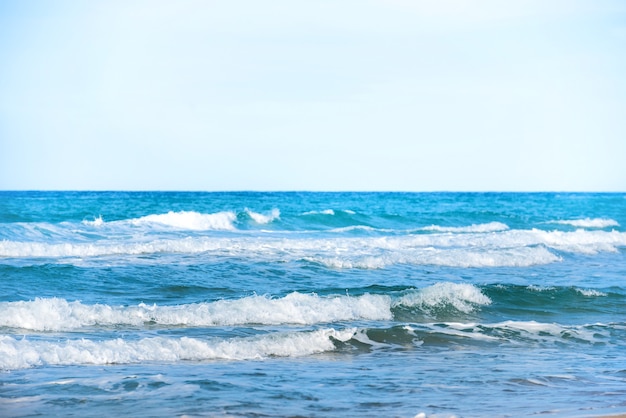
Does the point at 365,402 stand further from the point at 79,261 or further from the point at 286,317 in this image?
the point at 79,261

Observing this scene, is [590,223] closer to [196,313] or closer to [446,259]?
[446,259]

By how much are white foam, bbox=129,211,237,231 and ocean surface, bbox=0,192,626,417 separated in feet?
37.5

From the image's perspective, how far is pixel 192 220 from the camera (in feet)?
111

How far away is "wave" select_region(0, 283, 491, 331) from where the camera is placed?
10.4 metres

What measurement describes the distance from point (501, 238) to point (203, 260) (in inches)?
494

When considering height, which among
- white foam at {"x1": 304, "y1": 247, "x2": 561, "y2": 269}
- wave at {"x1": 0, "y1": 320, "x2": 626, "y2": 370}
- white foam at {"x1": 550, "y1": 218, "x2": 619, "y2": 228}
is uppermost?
white foam at {"x1": 550, "y1": 218, "x2": 619, "y2": 228}

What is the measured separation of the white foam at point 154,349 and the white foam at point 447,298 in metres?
3.22

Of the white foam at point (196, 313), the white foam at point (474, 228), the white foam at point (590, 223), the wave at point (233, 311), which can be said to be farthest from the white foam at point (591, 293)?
the white foam at point (590, 223)

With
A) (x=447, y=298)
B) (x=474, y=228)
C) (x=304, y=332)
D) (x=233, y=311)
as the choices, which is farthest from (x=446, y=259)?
(x=474, y=228)

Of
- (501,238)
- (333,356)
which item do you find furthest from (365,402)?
(501,238)

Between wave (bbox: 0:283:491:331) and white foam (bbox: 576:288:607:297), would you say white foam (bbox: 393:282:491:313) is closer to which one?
wave (bbox: 0:283:491:331)

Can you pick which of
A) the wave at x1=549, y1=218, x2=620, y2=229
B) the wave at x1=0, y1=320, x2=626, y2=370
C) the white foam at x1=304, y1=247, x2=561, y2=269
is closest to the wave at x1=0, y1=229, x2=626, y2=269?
the white foam at x1=304, y1=247, x2=561, y2=269

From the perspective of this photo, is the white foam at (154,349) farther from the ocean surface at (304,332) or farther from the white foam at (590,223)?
the white foam at (590,223)

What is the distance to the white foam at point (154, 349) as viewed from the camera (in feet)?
27.1
